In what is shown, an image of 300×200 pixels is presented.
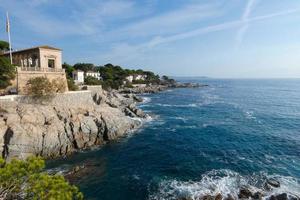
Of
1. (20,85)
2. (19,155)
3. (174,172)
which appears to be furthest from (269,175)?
(20,85)

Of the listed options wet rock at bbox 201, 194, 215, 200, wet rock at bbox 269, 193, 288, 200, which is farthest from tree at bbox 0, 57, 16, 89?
wet rock at bbox 269, 193, 288, 200

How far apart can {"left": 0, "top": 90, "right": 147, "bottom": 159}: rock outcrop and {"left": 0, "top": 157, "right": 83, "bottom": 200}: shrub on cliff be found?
1810 cm

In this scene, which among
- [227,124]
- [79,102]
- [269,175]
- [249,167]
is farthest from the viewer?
[227,124]

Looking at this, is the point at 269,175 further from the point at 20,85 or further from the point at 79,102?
the point at 20,85

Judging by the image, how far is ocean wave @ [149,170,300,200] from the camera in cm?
2184

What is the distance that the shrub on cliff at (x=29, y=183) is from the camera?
1132cm

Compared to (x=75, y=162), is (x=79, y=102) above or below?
above

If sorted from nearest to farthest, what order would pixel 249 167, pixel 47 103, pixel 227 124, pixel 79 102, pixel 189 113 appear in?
1. pixel 249 167
2. pixel 47 103
3. pixel 79 102
4. pixel 227 124
5. pixel 189 113

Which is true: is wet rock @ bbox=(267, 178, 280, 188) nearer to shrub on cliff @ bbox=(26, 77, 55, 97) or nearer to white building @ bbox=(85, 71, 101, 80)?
shrub on cliff @ bbox=(26, 77, 55, 97)

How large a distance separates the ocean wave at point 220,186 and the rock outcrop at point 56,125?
1526 centimetres

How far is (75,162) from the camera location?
94.9 feet

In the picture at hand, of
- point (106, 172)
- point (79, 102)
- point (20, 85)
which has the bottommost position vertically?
point (106, 172)

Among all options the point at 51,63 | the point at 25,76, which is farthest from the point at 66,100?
the point at 51,63

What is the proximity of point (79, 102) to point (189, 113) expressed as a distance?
2827 cm
